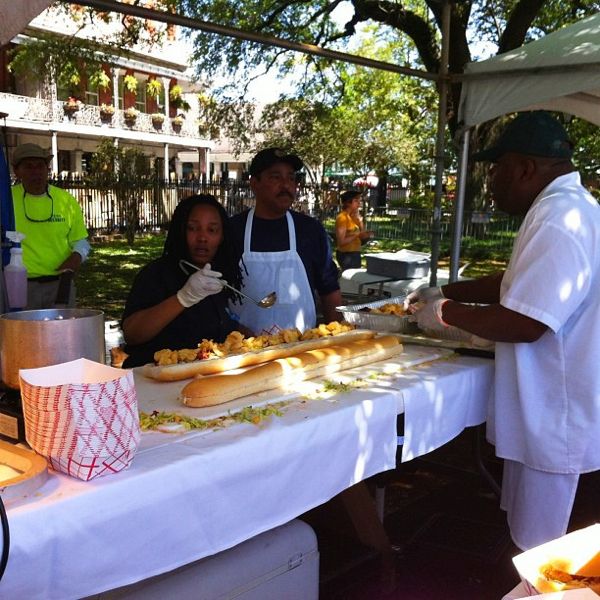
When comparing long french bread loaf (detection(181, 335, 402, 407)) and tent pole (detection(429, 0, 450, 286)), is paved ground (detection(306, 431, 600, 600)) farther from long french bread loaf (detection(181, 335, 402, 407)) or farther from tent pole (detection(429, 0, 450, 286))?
tent pole (detection(429, 0, 450, 286))

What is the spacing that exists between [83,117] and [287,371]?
26420mm

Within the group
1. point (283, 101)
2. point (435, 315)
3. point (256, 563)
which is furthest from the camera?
point (283, 101)

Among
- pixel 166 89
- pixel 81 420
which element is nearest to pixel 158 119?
pixel 166 89

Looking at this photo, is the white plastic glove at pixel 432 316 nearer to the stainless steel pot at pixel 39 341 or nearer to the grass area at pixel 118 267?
the stainless steel pot at pixel 39 341

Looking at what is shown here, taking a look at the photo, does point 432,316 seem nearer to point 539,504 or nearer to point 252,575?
point 539,504

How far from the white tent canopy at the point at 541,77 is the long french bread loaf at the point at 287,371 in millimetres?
2464

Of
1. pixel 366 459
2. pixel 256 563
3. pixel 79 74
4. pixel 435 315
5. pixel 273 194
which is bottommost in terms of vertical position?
pixel 256 563

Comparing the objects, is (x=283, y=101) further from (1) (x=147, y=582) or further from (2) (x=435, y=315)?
(1) (x=147, y=582)

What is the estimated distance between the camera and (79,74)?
34.5ft

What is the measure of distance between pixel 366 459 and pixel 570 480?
0.82m

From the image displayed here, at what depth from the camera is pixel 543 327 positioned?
2.21m

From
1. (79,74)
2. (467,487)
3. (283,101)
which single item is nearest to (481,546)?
(467,487)

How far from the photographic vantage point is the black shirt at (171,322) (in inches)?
107

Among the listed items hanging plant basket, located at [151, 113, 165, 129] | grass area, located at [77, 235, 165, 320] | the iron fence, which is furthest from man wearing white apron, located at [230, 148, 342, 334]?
hanging plant basket, located at [151, 113, 165, 129]
